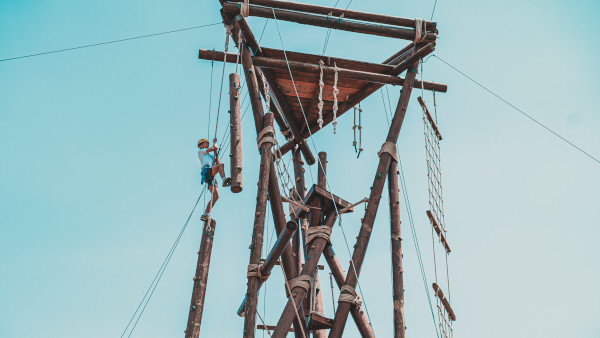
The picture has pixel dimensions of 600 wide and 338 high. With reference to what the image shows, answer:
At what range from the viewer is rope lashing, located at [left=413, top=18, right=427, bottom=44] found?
8391 mm

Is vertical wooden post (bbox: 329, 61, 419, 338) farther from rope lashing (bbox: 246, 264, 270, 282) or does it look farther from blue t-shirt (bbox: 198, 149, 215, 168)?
blue t-shirt (bbox: 198, 149, 215, 168)

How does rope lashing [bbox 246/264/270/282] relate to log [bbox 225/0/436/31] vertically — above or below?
below

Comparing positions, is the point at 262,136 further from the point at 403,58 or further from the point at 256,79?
the point at 403,58

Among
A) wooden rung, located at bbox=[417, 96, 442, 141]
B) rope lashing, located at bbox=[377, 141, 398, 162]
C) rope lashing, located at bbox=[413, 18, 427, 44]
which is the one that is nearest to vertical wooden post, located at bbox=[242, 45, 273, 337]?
rope lashing, located at bbox=[377, 141, 398, 162]

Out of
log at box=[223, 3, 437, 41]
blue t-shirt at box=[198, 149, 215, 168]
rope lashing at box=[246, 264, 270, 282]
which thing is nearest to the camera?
rope lashing at box=[246, 264, 270, 282]

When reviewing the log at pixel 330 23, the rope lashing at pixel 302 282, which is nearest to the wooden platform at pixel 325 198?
the rope lashing at pixel 302 282

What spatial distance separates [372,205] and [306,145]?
1.80 meters

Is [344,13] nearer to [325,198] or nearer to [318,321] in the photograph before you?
[325,198]

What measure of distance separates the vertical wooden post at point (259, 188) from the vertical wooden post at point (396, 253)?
1.40 meters

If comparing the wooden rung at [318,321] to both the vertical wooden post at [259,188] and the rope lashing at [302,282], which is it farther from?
the vertical wooden post at [259,188]

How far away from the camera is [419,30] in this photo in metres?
8.40

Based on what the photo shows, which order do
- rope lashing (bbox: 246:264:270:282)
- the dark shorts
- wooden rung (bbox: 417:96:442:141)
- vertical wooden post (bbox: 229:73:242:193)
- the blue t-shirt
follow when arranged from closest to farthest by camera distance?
vertical wooden post (bbox: 229:73:242:193), rope lashing (bbox: 246:264:270:282), the dark shorts, the blue t-shirt, wooden rung (bbox: 417:96:442:141)

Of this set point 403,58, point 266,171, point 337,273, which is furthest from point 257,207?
point 403,58

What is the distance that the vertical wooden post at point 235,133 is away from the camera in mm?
6777
